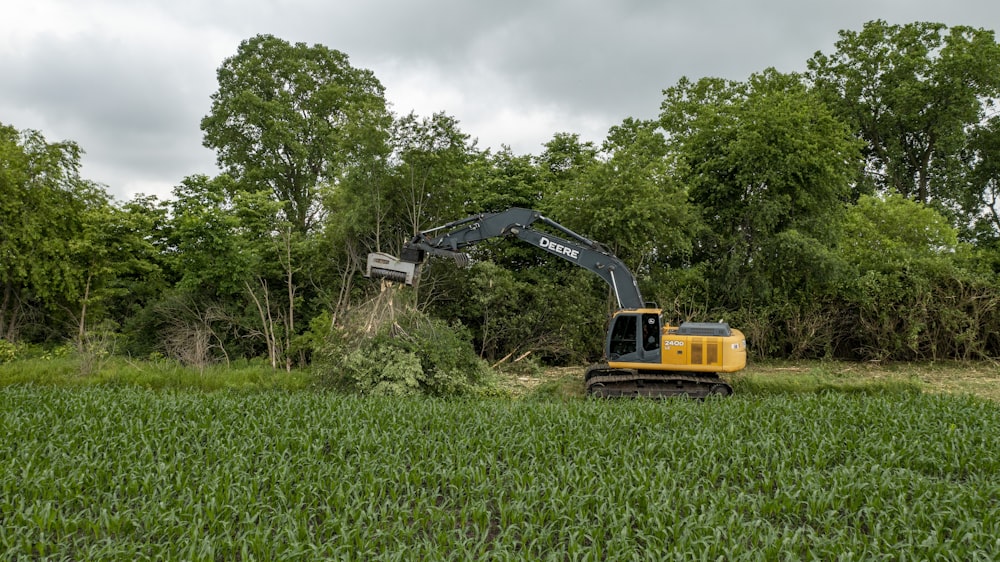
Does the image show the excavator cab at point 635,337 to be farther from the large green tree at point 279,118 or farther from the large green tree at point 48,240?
the large green tree at point 279,118

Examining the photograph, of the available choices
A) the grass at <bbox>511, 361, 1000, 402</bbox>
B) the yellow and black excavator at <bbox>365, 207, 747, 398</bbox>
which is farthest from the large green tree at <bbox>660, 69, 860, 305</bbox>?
the yellow and black excavator at <bbox>365, 207, 747, 398</bbox>

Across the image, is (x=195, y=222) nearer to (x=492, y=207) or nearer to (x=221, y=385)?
(x=221, y=385)

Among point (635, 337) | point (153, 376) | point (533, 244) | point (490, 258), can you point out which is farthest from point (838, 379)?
point (153, 376)

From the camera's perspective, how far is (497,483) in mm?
5320

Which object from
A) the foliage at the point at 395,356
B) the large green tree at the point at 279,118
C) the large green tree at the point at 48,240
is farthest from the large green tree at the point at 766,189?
the large green tree at the point at 48,240

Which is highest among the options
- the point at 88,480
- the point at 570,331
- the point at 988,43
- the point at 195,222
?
the point at 988,43

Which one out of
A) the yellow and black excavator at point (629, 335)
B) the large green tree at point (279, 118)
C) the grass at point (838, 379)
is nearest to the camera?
the yellow and black excavator at point (629, 335)

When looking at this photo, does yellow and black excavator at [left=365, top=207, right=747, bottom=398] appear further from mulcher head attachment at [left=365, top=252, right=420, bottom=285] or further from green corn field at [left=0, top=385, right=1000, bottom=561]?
green corn field at [left=0, top=385, right=1000, bottom=561]

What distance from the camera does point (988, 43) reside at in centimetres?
2106

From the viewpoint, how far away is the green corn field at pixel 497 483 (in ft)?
13.7

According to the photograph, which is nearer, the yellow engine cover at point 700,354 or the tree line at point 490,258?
the yellow engine cover at point 700,354

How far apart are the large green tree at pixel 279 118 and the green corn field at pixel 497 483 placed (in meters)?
15.3

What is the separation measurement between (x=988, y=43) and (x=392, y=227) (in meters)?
23.5

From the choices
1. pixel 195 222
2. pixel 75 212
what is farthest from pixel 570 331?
pixel 75 212
